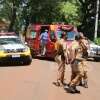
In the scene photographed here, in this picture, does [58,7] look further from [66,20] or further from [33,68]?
[33,68]

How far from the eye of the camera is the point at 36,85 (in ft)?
50.1

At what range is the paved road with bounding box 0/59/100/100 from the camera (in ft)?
42.6

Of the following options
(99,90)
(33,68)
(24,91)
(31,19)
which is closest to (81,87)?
(99,90)

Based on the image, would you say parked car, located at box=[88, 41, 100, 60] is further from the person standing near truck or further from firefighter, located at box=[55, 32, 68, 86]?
firefighter, located at box=[55, 32, 68, 86]

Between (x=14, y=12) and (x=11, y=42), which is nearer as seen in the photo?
(x=11, y=42)

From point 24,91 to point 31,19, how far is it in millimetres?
38537

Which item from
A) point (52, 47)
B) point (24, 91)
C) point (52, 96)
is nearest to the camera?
point (52, 96)

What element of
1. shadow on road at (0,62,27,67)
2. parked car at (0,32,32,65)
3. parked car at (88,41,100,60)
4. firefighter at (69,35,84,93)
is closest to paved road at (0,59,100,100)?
firefighter at (69,35,84,93)

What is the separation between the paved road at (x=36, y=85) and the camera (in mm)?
12998

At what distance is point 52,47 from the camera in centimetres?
2538

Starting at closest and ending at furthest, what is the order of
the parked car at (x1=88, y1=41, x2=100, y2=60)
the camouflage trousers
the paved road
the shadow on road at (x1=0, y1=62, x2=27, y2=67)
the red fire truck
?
the paved road < the camouflage trousers < the shadow on road at (x1=0, y1=62, x2=27, y2=67) < the red fire truck < the parked car at (x1=88, y1=41, x2=100, y2=60)

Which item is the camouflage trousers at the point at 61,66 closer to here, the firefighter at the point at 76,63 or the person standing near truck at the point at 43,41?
the firefighter at the point at 76,63

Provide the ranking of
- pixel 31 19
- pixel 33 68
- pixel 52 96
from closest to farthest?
1. pixel 52 96
2. pixel 33 68
3. pixel 31 19

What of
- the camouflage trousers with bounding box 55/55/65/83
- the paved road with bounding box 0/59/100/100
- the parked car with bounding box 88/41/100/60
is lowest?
the parked car with bounding box 88/41/100/60
